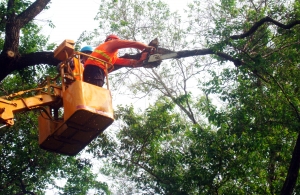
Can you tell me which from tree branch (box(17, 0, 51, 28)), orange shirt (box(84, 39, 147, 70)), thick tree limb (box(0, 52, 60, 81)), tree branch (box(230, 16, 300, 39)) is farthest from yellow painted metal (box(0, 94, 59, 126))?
tree branch (box(230, 16, 300, 39))

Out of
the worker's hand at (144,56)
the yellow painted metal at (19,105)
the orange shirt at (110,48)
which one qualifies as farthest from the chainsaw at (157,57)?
the yellow painted metal at (19,105)

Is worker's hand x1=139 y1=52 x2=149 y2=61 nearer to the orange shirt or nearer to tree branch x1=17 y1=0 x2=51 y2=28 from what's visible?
the orange shirt

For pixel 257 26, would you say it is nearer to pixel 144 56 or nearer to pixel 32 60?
pixel 144 56

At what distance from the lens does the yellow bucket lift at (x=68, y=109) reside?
5.80 meters

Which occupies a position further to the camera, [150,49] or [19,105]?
[150,49]

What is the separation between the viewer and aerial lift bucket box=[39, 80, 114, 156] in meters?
5.79

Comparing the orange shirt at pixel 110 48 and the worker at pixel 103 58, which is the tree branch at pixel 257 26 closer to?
the worker at pixel 103 58

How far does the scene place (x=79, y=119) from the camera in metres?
5.95

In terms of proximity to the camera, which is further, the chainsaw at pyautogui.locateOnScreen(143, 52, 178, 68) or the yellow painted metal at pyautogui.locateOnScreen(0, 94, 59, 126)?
the chainsaw at pyautogui.locateOnScreen(143, 52, 178, 68)

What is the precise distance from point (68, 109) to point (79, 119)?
0.66ft

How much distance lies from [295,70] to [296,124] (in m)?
1.50

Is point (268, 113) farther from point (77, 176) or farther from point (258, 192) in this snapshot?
point (77, 176)

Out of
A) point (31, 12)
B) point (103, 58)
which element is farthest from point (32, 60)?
point (103, 58)

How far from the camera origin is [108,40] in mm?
7129
